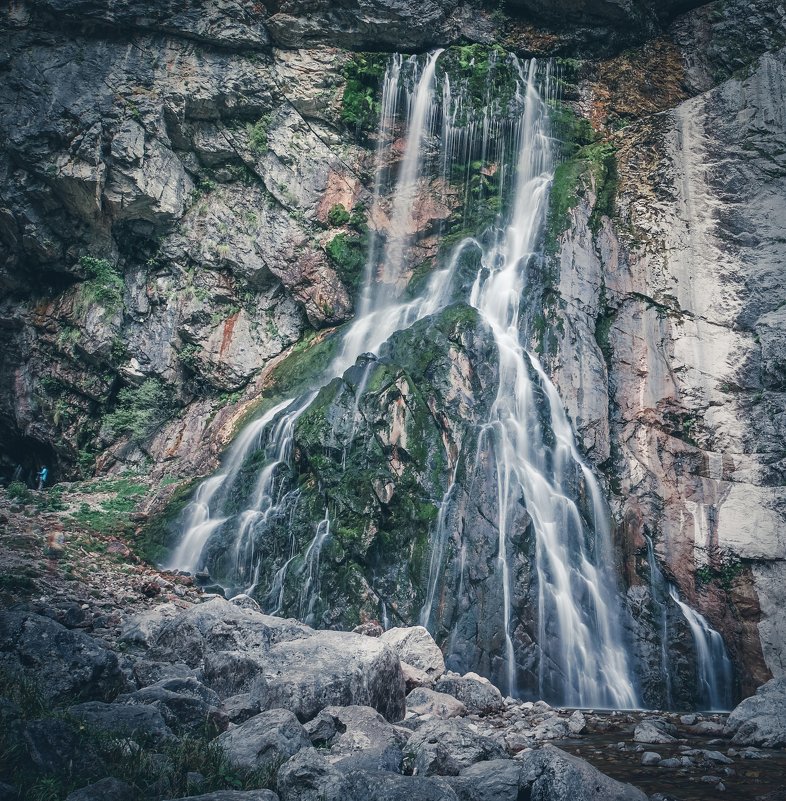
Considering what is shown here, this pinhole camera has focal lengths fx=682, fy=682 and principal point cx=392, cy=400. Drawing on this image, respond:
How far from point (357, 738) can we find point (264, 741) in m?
1.11

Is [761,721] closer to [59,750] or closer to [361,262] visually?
[59,750]

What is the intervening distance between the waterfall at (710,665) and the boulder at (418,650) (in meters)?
5.66

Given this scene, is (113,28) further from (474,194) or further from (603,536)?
(603,536)

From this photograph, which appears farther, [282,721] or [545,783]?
[282,721]

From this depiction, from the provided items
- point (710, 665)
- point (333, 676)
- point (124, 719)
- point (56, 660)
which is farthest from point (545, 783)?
point (710, 665)

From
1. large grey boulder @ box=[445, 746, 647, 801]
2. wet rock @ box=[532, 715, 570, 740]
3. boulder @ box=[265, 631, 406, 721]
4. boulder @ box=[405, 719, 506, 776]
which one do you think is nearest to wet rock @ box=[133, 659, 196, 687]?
boulder @ box=[265, 631, 406, 721]

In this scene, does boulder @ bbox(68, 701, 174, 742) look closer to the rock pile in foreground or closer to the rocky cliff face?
the rock pile in foreground

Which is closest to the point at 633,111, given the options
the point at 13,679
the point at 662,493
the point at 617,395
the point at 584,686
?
the point at 617,395

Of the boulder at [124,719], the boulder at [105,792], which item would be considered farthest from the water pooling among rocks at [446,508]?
Result: the boulder at [105,792]

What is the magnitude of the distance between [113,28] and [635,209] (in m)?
16.7

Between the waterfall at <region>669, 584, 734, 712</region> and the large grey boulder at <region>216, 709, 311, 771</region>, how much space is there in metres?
9.25

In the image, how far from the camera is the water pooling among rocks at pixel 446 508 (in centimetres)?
1251

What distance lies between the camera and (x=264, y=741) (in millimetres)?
6359

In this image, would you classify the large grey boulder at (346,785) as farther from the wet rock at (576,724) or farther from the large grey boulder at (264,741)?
the wet rock at (576,724)
